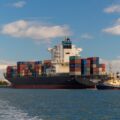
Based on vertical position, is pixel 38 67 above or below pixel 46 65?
below

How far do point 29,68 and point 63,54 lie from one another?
11649 millimetres

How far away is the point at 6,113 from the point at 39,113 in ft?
10.5

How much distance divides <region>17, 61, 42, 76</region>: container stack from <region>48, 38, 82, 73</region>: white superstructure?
4.92 metres

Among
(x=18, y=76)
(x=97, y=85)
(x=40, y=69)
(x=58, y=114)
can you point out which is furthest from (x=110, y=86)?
(x=58, y=114)

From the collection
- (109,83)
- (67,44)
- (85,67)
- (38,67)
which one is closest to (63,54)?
(67,44)

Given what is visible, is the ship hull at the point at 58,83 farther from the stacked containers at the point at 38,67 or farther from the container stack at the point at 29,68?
the container stack at the point at 29,68

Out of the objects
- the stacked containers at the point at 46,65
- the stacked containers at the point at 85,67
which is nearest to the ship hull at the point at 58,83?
the stacked containers at the point at 85,67

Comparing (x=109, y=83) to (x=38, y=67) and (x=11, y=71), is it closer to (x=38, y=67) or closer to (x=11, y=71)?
(x=38, y=67)

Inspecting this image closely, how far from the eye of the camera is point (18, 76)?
5974 inches

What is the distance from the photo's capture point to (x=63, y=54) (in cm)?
14788

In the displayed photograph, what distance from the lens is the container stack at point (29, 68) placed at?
145575 millimetres

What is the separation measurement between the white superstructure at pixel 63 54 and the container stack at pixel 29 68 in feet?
16.1

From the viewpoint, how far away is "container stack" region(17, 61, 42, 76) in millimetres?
145575

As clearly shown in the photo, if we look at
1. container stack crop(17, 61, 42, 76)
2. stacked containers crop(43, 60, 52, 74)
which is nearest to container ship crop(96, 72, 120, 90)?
stacked containers crop(43, 60, 52, 74)
